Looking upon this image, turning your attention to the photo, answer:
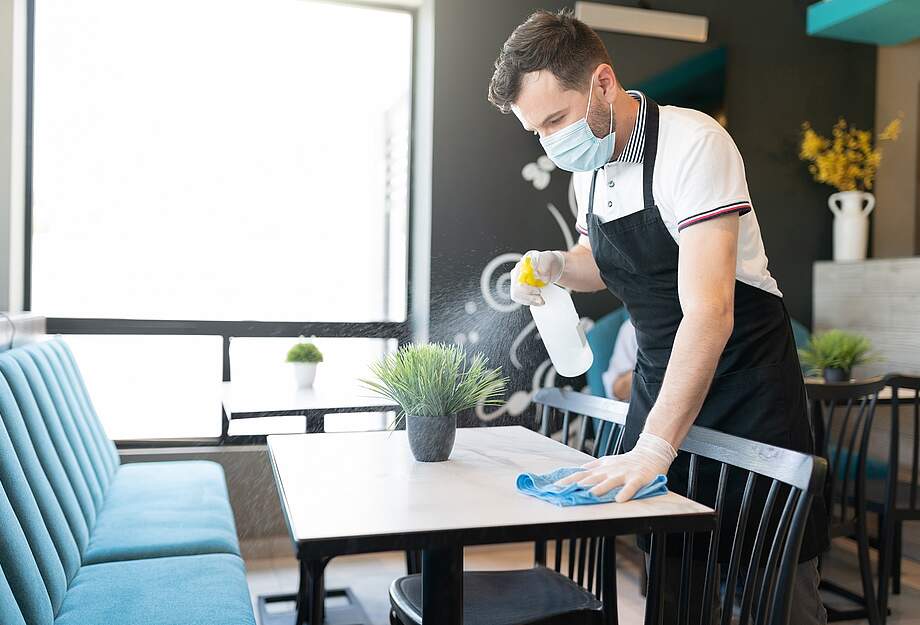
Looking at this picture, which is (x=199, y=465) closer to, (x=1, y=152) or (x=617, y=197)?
(x=1, y=152)

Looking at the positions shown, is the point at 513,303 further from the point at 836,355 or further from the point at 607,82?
the point at 607,82

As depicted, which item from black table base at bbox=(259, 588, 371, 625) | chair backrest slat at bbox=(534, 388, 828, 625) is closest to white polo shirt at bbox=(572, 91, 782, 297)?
chair backrest slat at bbox=(534, 388, 828, 625)

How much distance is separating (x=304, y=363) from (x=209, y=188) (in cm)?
100

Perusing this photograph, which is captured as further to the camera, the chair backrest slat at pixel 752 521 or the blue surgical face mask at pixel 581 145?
the blue surgical face mask at pixel 581 145

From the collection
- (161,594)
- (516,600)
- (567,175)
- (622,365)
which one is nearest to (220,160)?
(567,175)

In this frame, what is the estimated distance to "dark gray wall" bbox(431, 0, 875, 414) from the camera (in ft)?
12.0

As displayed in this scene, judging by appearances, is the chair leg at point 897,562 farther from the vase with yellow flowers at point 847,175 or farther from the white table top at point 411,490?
the white table top at point 411,490

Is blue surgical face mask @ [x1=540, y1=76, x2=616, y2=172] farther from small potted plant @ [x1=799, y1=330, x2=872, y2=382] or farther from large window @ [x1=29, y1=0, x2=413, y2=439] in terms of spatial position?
large window @ [x1=29, y1=0, x2=413, y2=439]

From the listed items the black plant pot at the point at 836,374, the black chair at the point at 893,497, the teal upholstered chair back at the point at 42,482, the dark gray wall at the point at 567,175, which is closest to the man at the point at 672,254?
the teal upholstered chair back at the point at 42,482

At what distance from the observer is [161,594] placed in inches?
69.8

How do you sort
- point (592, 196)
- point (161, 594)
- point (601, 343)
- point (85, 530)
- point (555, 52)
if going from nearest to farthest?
point (555, 52) → point (161, 594) → point (592, 196) → point (85, 530) → point (601, 343)

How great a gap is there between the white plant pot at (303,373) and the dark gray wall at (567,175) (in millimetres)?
646

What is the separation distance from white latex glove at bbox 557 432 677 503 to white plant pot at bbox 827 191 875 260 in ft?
10.1

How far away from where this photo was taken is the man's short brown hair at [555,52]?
1.63m
